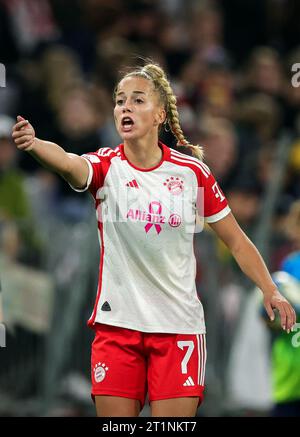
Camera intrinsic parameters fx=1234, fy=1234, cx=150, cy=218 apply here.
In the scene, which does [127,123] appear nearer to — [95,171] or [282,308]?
[95,171]

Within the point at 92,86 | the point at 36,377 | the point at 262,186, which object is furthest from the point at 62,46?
the point at 36,377

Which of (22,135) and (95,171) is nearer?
(22,135)

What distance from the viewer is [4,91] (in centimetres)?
1255

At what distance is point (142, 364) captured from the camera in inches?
255

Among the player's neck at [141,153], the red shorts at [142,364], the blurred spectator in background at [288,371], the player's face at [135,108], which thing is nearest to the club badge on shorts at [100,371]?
the red shorts at [142,364]

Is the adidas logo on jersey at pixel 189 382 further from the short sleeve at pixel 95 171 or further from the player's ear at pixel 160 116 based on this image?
the player's ear at pixel 160 116

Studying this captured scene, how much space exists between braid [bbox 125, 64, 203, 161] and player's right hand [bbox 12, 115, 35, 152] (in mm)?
988

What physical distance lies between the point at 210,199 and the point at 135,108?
0.64m

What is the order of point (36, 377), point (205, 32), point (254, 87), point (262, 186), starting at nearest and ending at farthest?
point (36, 377) → point (262, 186) → point (254, 87) → point (205, 32)

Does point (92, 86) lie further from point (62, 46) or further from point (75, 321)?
point (75, 321)

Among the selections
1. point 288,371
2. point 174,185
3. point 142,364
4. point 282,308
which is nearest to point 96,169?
point 174,185

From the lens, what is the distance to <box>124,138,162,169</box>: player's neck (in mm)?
6543

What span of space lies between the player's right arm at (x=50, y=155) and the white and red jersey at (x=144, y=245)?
9 centimetres

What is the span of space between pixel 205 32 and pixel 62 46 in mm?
1866
